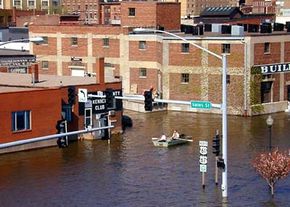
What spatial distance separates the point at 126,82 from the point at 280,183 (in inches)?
1715

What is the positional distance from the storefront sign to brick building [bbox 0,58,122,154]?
17.8 metres

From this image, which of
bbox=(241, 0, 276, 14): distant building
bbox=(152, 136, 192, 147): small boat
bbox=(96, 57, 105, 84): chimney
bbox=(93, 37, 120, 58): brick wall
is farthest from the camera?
bbox=(241, 0, 276, 14): distant building

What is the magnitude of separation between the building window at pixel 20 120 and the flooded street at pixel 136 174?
6.03ft

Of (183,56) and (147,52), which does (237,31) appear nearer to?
(183,56)

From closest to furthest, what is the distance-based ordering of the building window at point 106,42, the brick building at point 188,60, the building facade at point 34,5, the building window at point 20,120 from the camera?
the building window at point 20,120, the brick building at point 188,60, the building window at point 106,42, the building facade at point 34,5

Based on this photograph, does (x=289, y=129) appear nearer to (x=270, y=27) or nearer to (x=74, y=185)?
(x=270, y=27)

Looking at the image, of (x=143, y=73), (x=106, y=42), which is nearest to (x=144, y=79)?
(x=143, y=73)

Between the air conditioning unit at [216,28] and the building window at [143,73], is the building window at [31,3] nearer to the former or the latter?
the building window at [143,73]

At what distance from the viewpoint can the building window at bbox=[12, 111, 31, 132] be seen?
55469 millimetres

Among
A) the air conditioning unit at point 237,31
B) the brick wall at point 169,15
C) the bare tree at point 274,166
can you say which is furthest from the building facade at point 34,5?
the bare tree at point 274,166

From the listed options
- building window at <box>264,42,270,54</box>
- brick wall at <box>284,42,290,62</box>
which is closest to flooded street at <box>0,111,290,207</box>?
building window at <box>264,42,270,54</box>

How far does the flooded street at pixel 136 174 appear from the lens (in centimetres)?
4084

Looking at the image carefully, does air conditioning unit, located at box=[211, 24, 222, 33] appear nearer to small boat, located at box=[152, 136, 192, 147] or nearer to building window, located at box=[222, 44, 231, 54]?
building window, located at box=[222, 44, 231, 54]

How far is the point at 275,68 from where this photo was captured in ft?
261
